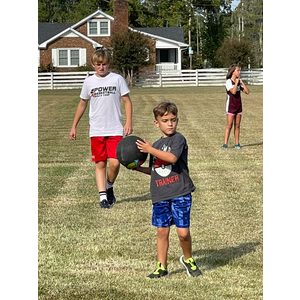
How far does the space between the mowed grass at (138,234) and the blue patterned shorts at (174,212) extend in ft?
1.67

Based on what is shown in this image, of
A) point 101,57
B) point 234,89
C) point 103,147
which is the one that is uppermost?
point 101,57

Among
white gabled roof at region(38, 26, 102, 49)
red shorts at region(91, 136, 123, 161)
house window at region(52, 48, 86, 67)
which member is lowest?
red shorts at region(91, 136, 123, 161)

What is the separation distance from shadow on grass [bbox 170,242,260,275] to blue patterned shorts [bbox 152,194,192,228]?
1.73 ft

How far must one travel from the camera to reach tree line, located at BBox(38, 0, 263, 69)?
58.8m

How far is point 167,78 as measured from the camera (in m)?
53.3

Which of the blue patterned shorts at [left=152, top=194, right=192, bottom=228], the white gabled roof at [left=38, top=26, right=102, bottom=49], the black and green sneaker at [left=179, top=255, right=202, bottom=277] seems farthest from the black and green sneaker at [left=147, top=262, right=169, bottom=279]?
the white gabled roof at [left=38, top=26, right=102, bottom=49]

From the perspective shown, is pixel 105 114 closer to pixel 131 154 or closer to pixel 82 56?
pixel 131 154

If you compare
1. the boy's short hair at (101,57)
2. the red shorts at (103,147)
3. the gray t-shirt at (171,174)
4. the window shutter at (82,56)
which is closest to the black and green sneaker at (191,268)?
the gray t-shirt at (171,174)

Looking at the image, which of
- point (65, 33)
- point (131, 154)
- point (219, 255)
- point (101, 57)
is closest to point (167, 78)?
point (65, 33)

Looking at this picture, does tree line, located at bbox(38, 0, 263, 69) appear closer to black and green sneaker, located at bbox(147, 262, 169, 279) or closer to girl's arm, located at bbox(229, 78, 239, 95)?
girl's arm, located at bbox(229, 78, 239, 95)

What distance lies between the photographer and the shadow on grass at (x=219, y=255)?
6.66 m

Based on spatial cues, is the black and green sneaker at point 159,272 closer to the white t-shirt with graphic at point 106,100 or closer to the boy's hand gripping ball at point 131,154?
the boy's hand gripping ball at point 131,154

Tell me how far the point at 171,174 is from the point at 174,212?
0.35 m

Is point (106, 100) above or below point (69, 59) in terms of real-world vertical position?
below
